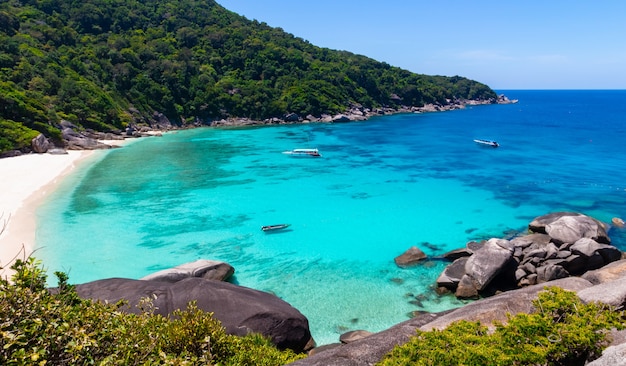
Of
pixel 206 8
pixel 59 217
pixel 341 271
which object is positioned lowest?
pixel 341 271

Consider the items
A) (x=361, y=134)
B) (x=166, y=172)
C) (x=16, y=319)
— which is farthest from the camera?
(x=361, y=134)

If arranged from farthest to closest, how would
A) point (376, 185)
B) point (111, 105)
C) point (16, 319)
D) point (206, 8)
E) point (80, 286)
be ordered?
point (206, 8), point (111, 105), point (376, 185), point (80, 286), point (16, 319)

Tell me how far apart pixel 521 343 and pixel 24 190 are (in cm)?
3417

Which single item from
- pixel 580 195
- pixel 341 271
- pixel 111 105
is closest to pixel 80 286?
pixel 341 271

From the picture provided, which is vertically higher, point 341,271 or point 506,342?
point 506,342

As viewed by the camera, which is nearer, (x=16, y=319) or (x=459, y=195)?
(x=16, y=319)

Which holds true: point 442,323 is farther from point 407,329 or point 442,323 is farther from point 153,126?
point 153,126

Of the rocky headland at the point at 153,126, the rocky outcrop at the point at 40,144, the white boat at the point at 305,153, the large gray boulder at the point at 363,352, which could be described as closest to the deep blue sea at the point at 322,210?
the white boat at the point at 305,153

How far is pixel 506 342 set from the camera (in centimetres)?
765

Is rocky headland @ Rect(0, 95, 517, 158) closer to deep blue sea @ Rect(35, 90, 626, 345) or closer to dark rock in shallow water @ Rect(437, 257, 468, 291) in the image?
deep blue sea @ Rect(35, 90, 626, 345)

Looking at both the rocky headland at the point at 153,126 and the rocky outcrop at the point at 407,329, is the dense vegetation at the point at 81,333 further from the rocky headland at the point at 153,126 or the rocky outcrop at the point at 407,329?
the rocky headland at the point at 153,126

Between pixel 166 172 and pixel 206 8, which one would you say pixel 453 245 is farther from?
pixel 206 8

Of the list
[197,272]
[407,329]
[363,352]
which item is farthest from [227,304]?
[407,329]

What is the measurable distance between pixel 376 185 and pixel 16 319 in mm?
32176
